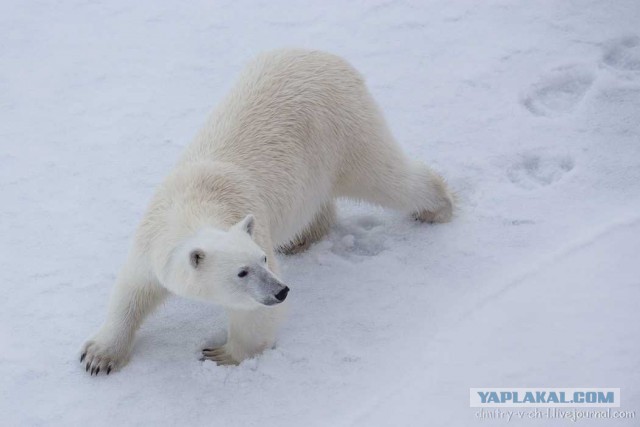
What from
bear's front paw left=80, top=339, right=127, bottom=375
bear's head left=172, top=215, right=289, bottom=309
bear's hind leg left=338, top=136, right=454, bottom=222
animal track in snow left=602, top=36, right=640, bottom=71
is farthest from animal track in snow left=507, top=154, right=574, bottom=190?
bear's front paw left=80, top=339, right=127, bottom=375

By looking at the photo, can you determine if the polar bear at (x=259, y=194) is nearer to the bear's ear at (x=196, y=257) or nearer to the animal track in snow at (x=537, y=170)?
the bear's ear at (x=196, y=257)

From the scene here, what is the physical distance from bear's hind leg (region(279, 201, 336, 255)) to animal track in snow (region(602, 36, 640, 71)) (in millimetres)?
2600

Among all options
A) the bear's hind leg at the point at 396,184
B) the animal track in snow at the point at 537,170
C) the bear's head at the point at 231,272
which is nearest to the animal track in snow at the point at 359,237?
the bear's hind leg at the point at 396,184

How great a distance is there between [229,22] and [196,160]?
2.99 m

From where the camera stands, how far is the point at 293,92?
15.0 ft

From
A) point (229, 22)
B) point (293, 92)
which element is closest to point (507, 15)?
point (229, 22)

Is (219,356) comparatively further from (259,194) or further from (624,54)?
(624,54)

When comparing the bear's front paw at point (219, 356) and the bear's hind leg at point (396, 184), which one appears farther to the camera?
the bear's hind leg at point (396, 184)

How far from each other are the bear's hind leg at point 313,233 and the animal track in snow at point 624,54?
2600 millimetres

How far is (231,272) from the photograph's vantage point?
356cm

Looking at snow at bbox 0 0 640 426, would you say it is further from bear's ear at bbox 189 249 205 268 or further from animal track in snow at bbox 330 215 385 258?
bear's ear at bbox 189 249 205 268

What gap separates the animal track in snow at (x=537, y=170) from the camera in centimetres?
532

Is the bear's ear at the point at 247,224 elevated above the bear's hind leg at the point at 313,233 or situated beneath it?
elevated above

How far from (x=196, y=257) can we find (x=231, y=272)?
0.17 m
